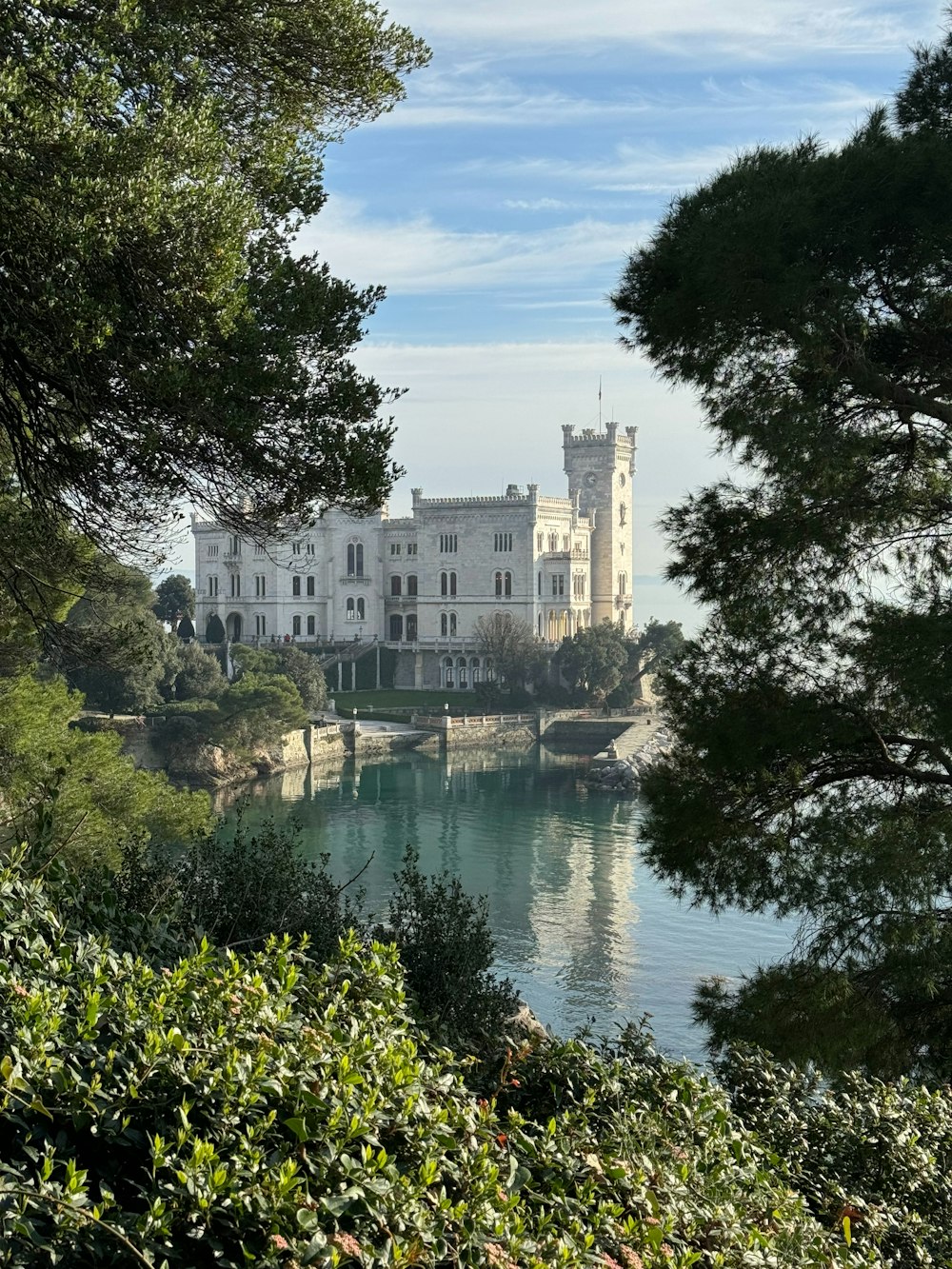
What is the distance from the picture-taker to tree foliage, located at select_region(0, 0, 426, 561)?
3.99m

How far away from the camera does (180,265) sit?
4203 millimetres

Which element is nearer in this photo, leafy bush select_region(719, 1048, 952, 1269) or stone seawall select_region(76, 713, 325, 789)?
leafy bush select_region(719, 1048, 952, 1269)

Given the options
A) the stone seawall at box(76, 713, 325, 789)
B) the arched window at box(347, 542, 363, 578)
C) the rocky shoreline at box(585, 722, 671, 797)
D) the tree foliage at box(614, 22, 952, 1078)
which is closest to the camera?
the tree foliage at box(614, 22, 952, 1078)

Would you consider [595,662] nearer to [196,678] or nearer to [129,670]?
[196,678]

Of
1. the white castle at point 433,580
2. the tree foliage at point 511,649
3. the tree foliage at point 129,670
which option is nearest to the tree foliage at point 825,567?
the tree foliage at point 129,670

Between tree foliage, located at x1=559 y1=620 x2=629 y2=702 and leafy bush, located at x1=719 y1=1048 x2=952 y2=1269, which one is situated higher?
tree foliage, located at x1=559 y1=620 x2=629 y2=702

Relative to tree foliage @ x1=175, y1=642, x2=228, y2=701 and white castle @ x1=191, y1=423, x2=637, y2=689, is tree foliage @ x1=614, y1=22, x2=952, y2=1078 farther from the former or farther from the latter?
white castle @ x1=191, y1=423, x2=637, y2=689

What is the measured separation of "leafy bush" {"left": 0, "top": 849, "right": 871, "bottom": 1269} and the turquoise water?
6.10 meters

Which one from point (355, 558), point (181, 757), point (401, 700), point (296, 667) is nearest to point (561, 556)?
point (355, 558)

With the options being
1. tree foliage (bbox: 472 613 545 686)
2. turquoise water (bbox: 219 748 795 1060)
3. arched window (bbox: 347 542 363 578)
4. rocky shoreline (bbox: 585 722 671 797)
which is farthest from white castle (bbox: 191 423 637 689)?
rocky shoreline (bbox: 585 722 671 797)

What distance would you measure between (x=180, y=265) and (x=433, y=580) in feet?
148

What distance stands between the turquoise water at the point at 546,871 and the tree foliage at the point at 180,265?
507cm

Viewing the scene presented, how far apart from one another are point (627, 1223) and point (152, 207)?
10.2 ft

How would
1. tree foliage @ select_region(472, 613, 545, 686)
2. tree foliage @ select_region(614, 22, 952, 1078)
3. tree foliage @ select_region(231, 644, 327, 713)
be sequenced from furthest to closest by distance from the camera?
tree foliage @ select_region(472, 613, 545, 686) < tree foliage @ select_region(231, 644, 327, 713) < tree foliage @ select_region(614, 22, 952, 1078)
